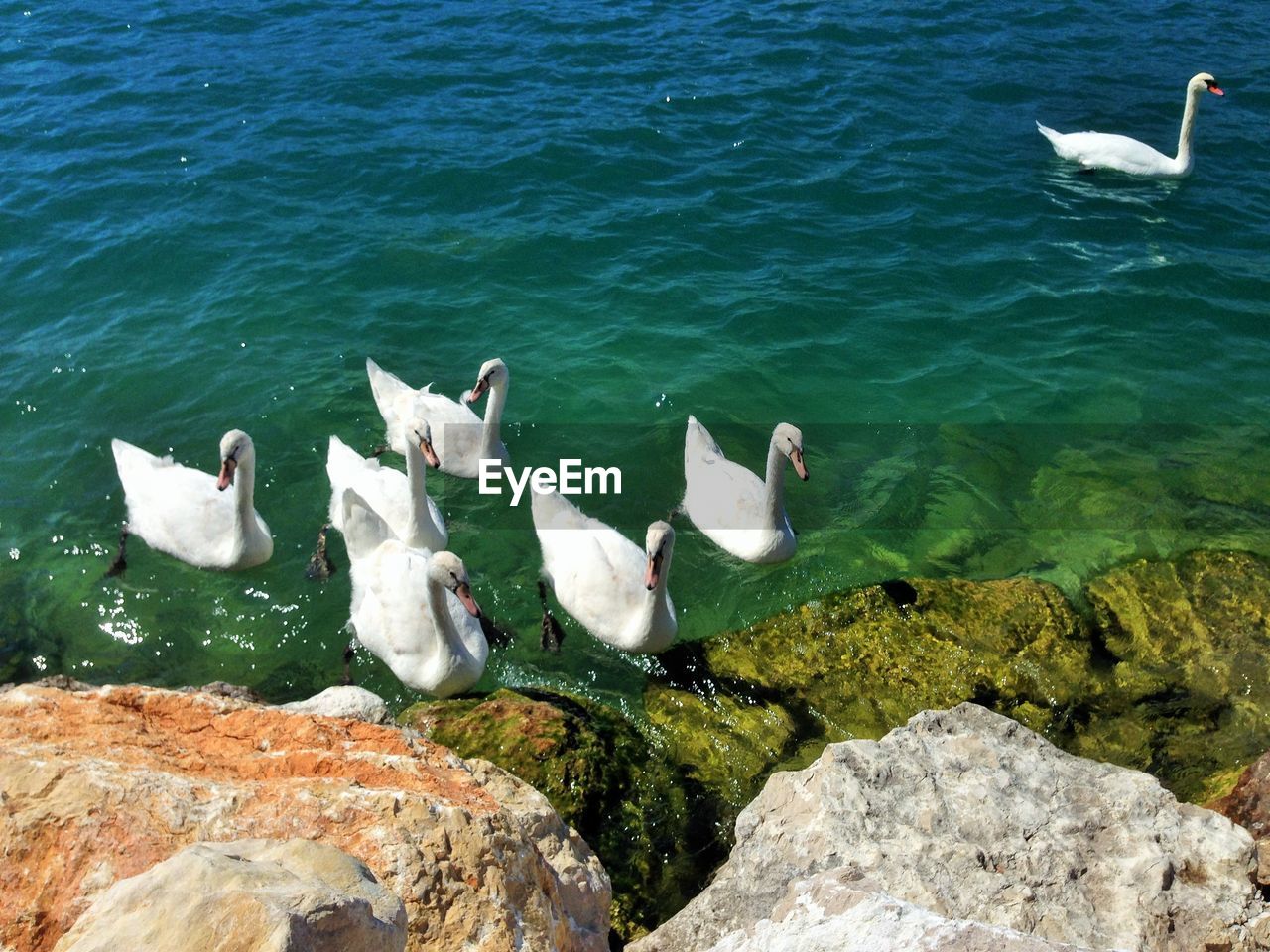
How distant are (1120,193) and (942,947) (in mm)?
12914

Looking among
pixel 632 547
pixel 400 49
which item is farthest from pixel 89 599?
pixel 400 49

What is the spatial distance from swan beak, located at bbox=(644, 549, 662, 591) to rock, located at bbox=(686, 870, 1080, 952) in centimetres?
336

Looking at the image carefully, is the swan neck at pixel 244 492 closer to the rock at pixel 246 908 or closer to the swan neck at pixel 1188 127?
the rock at pixel 246 908

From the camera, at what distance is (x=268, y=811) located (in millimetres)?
3395

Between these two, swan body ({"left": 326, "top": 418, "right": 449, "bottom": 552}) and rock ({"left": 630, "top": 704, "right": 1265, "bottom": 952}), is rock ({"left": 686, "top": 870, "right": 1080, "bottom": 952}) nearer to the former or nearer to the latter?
rock ({"left": 630, "top": 704, "right": 1265, "bottom": 952})

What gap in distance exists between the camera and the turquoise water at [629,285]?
28.5ft

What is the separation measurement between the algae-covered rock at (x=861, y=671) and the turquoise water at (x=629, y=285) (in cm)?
73

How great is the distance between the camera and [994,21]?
16.9 metres

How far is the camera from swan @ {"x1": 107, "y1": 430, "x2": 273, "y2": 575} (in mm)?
8078

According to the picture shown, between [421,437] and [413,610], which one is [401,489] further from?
[413,610]

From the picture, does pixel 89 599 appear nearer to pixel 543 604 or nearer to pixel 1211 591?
pixel 543 604

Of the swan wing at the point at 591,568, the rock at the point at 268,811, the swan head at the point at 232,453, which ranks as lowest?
the swan wing at the point at 591,568

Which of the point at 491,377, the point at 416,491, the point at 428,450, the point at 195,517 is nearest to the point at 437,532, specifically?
the point at 416,491

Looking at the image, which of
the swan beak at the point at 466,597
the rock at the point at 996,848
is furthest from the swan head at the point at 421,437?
the rock at the point at 996,848
